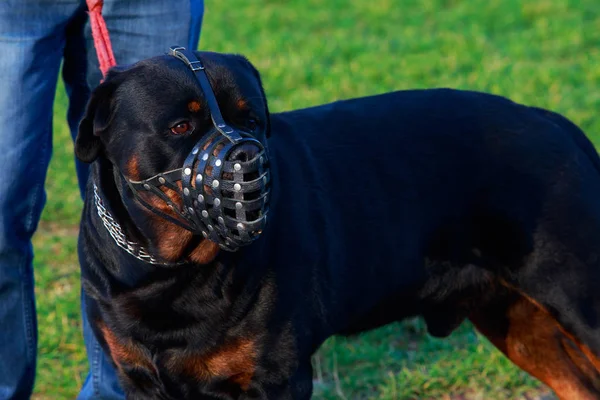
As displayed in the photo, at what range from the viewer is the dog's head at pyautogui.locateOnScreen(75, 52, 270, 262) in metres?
2.56

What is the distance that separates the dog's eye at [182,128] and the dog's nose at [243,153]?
0.20m

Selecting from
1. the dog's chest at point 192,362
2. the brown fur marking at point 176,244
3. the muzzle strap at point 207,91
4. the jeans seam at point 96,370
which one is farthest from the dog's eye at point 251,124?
the jeans seam at point 96,370

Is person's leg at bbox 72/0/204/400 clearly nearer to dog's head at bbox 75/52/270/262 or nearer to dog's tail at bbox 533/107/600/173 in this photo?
dog's head at bbox 75/52/270/262

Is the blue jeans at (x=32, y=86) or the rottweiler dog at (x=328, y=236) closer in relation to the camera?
the rottweiler dog at (x=328, y=236)

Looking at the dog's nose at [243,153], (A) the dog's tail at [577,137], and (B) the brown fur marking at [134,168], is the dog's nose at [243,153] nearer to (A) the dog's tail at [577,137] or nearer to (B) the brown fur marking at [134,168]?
(B) the brown fur marking at [134,168]

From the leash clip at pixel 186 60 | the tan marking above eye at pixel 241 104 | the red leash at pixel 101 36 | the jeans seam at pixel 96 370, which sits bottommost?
the jeans seam at pixel 96 370

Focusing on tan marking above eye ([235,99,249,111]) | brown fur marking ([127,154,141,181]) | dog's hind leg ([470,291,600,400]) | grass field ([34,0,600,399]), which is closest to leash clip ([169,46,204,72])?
tan marking above eye ([235,99,249,111])

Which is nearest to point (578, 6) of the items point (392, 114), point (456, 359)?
point (456, 359)

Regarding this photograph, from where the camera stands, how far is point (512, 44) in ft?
26.7

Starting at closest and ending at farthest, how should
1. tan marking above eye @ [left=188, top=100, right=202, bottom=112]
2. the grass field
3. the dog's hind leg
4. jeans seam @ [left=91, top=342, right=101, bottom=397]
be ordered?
1. tan marking above eye @ [left=188, top=100, right=202, bottom=112]
2. the dog's hind leg
3. jeans seam @ [left=91, top=342, right=101, bottom=397]
4. the grass field

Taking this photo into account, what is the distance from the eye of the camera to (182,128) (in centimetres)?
269

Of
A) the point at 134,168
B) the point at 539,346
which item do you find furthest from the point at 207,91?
the point at 539,346

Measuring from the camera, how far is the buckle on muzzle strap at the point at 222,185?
252 cm

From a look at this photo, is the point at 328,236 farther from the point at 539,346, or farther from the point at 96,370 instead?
the point at 96,370
